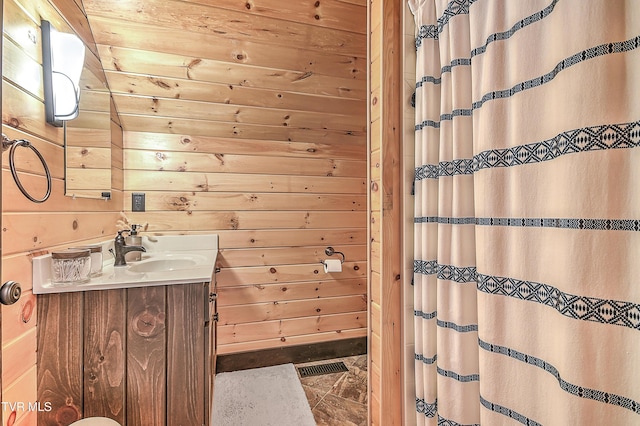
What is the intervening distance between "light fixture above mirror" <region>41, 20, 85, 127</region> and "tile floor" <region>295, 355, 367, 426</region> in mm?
2125

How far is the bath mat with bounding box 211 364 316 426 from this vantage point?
183 centimetres

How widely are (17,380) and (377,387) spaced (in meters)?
1.22

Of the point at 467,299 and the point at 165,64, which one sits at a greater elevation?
the point at 165,64

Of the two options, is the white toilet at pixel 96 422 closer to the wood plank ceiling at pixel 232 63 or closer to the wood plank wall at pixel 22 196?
the wood plank wall at pixel 22 196

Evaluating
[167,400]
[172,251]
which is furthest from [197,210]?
[167,400]

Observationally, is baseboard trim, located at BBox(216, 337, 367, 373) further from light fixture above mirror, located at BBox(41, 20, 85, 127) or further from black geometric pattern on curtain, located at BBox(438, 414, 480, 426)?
light fixture above mirror, located at BBox(41, 20, 85, 127)

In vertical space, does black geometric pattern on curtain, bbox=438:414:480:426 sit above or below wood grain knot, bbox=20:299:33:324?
below

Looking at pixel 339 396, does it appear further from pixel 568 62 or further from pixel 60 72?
pixel 60 72

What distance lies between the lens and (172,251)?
7.12 ft

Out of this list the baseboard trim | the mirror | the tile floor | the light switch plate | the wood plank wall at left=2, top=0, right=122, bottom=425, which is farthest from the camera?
the baseboard trim

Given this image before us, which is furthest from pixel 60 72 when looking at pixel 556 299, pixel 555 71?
pixel 556 299

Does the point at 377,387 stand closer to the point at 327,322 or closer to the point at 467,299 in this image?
the point at 467,299

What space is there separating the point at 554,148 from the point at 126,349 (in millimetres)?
1505

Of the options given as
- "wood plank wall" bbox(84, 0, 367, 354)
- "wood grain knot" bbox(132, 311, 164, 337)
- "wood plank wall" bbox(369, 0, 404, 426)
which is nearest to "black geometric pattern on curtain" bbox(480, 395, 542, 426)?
"wood plank wall" bbox(369, 0, 404, 426)
